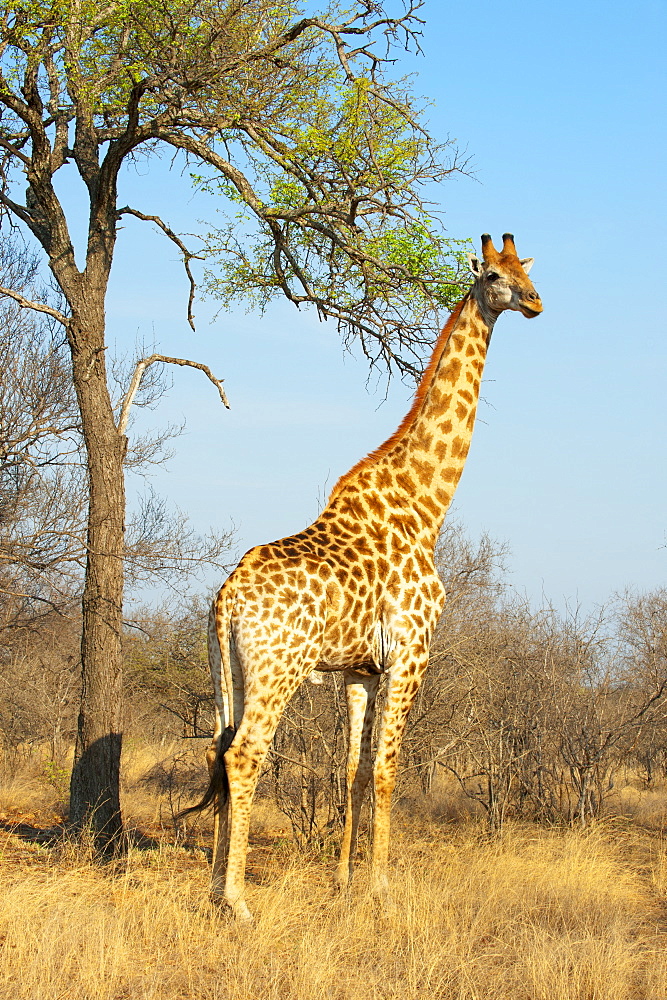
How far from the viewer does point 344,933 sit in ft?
17.7

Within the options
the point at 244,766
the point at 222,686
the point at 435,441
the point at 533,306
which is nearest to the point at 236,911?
the point at 244,766

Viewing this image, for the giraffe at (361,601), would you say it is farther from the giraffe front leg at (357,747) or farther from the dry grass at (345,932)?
the dry grass at (345,932)

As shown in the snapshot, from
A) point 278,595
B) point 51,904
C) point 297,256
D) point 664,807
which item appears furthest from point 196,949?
point 297,256

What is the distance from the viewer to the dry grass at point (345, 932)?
4.62 metres

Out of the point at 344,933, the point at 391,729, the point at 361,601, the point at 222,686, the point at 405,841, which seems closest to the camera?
the point at 344,933

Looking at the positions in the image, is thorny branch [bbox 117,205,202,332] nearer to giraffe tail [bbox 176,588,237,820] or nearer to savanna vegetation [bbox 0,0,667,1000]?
savanna vegetation [bbox 0,0,667,1000]

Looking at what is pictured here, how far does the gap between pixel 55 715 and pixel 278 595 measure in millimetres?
7544

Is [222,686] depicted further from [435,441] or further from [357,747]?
[435,441]

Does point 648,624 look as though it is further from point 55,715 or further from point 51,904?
point 51,904

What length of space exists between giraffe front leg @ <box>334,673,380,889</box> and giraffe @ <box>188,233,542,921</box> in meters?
0.01

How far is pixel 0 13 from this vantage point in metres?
8.00

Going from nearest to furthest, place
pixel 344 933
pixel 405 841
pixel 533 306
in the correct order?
1. pixel 344 933
2. pixel 533 306
3. pixel 405 841

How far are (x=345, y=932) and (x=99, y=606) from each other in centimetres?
390

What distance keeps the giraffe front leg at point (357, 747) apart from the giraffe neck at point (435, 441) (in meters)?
1.25
